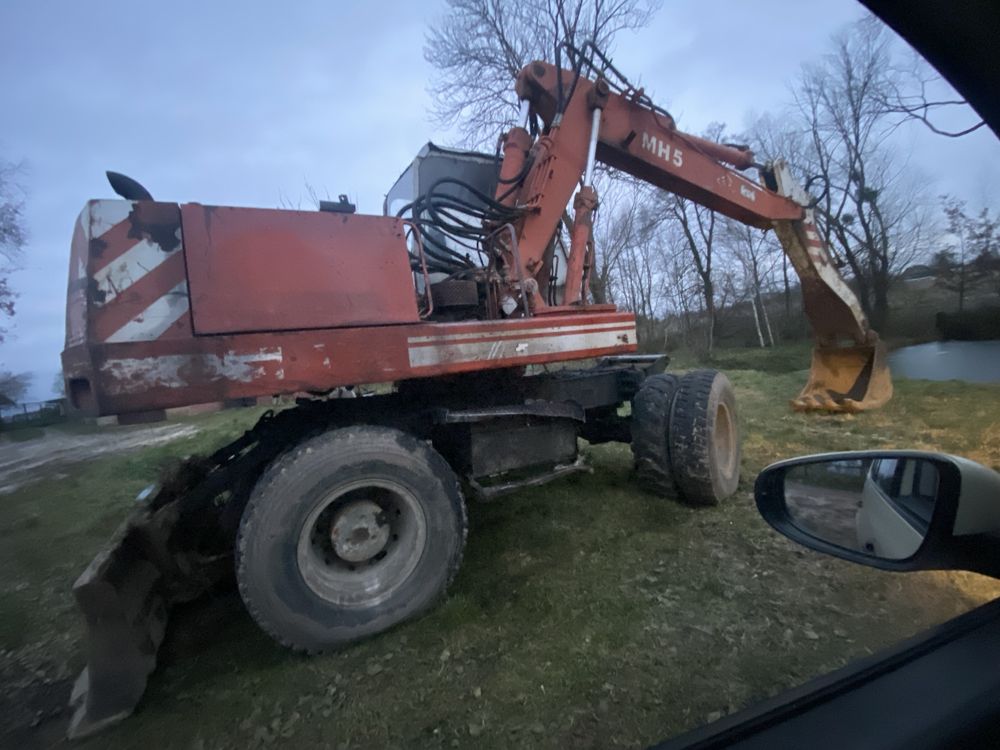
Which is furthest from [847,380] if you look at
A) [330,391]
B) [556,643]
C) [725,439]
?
[330,391]

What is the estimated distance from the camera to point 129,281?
206cm

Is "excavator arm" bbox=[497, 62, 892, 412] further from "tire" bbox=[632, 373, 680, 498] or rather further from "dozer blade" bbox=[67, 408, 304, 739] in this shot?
"dozer blade" bbox=[67, 408, 304, 739]

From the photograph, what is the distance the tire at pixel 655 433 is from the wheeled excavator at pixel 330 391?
16mm

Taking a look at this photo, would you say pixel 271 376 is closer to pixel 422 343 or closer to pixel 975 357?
pixel 422 343

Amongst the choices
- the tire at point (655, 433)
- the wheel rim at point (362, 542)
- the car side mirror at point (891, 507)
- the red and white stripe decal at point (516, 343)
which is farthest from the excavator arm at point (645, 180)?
the car side mirror at point (891, 507)

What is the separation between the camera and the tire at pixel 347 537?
212cm

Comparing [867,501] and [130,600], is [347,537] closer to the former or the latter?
[130,600]

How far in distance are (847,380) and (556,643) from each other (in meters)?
6.01

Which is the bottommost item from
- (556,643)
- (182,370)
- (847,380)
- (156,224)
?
(556,643)

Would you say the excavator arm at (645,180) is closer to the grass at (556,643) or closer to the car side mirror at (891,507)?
the grass at (556,643)

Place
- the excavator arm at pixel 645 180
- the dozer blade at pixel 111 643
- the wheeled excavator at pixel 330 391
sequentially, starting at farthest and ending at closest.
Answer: the excavator arm at pixel 645 180 → the wheeled excavator at pixel 330 391 → the dozer blade at pixel 111 643

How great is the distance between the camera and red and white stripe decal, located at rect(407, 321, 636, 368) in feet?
8.39

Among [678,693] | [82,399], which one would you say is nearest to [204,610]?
[82,399]

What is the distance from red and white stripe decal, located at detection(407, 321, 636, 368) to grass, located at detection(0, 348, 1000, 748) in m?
1.29
